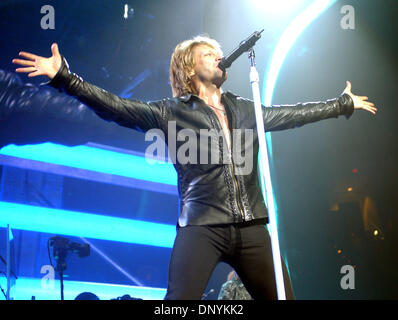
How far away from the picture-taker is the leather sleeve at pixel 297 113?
6.55 feet

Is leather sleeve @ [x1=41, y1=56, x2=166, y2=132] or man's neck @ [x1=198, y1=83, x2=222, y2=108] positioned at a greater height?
man's neck @ [x1=198, y1=83, x2=222, y2=108]

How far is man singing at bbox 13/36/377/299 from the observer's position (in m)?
1.56

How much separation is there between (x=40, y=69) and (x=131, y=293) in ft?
10.4

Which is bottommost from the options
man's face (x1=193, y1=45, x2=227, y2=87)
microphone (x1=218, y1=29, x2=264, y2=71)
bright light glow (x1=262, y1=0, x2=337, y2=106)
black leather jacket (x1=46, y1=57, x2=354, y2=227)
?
black leather jacket (x1=46, y1=57, x2=354, y2=227)

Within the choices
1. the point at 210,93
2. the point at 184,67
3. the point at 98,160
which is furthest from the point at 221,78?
the point at 98,160

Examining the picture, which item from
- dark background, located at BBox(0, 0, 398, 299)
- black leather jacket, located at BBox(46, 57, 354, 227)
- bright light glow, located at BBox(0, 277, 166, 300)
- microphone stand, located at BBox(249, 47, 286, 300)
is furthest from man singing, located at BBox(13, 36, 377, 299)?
bright light glow, located at BBox(0, 277, 166, 300)

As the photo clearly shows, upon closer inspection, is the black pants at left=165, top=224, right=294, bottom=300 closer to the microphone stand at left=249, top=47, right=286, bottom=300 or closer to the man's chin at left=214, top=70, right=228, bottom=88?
the microphone stand at left=249, top=47, right=286, bottom=300

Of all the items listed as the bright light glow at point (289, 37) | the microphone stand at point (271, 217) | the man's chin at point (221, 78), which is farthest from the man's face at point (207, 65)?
the bright light glow at point (289, 37)

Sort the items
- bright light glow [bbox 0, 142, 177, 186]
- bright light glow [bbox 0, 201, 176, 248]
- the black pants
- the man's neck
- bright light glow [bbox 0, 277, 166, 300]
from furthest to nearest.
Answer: bright light glow [bbox 0, 142, 177, 186] → bright light glow [bbox 0, 201, 176, 248] → bright light glow [bbox 0, 277, 166, 300] → the man's neck → the black pants

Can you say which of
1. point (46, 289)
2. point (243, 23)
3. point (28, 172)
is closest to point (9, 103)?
point (28, 172)

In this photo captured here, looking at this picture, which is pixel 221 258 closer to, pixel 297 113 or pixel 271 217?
pixel 271 217

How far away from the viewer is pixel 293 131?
14.5 feet

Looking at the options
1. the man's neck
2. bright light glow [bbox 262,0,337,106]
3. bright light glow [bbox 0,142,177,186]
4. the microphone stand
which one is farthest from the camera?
bright light glow [bbox 262,0,337,106]

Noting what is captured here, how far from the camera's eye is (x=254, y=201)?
5.65 feet
